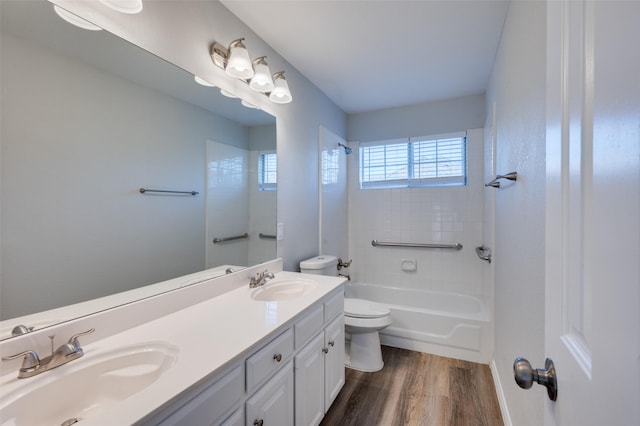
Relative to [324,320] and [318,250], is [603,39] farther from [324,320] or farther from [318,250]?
[318,250]

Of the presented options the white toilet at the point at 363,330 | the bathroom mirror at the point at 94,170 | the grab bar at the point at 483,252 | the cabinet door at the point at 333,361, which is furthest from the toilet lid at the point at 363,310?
the bathroom mirror at the point at 94,170

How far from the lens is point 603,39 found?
358 mm

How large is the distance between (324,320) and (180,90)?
1.45 metres

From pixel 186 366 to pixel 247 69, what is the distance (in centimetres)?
153

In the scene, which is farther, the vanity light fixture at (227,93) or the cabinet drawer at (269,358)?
the vanity light fixture at (227,93)

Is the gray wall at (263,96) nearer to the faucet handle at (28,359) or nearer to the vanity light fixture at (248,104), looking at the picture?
the vanity light fixture at (248,104)

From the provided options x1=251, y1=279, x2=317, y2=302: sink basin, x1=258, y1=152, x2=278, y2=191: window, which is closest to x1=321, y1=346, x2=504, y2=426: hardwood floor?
x1=251, y1=279, x2=317, y2=302: sink basin

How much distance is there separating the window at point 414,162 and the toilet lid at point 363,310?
1.42 metres

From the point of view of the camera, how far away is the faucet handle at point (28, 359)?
77 centimetres

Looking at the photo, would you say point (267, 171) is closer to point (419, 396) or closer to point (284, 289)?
point (284, 289)

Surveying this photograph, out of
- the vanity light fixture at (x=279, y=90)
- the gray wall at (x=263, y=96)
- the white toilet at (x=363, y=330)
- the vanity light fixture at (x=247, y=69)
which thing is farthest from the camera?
the white toilet at (x=363, y=330)

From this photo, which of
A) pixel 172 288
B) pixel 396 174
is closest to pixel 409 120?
pixel 396 174

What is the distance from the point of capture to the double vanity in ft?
2.38

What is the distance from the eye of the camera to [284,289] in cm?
180
